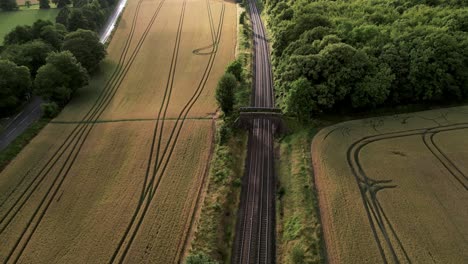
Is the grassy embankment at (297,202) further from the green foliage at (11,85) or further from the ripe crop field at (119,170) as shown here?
the green foliage at (11,85)

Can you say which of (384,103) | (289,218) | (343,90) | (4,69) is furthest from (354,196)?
(4,69)

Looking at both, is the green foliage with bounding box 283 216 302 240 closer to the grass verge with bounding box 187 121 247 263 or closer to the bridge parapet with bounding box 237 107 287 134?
the grass verge with bounding box 187 121 247 263

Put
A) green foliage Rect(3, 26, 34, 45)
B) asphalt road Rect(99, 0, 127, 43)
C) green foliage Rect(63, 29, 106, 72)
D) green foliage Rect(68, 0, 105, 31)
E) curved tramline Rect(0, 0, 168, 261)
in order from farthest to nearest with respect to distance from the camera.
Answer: asphalt road Rect(99, 0, 127, 43), green foliage Rect(68, 0, 105, 31), green foliage Rect(3, 26, 34, 45), green foliage Rect(63, 29, 106, 72), curved tramline Rect(0, 0, 168, 261)

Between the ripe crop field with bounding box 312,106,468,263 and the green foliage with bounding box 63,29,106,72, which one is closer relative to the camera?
the ripe crop field with bounding box 312,106,468,263

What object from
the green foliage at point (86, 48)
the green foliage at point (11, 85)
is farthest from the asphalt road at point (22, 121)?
the green foliage at point (86, 48)

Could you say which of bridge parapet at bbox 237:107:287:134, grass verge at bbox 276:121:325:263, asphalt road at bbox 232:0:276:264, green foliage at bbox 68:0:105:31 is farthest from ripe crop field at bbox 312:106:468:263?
green foliage at bbox 68:0:105:31

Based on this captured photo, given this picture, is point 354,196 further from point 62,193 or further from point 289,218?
point 62,193
